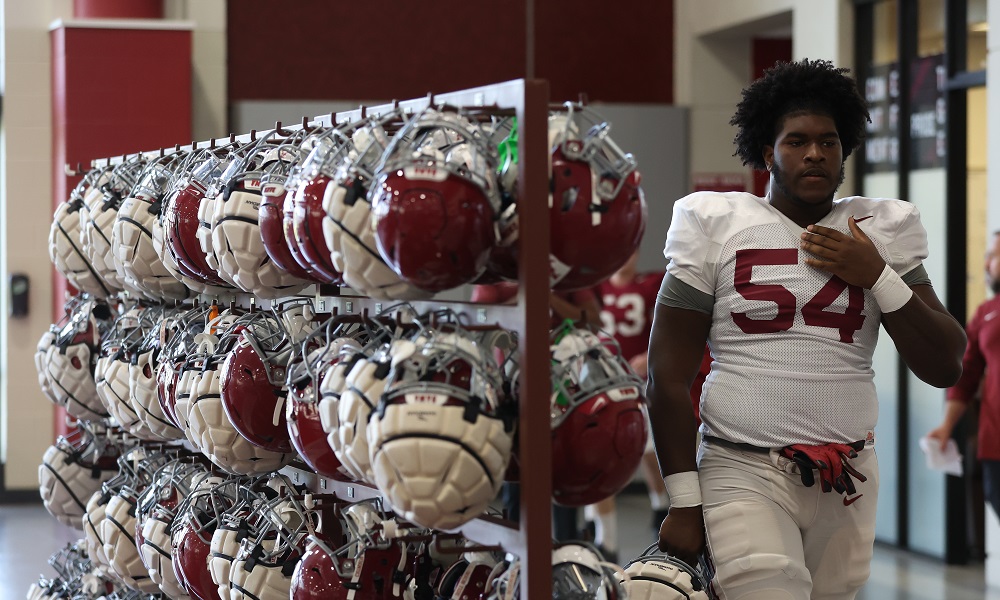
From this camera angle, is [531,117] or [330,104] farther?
[330,104]

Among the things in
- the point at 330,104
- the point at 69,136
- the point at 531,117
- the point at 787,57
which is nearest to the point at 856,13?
the point at 787,57

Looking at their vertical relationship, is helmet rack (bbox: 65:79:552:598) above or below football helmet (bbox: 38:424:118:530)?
above

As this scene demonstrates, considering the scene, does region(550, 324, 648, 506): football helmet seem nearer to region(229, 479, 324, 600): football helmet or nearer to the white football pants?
the white football pants

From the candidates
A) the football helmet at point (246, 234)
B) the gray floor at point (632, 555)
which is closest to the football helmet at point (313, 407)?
the football helmet at point (246, 234)

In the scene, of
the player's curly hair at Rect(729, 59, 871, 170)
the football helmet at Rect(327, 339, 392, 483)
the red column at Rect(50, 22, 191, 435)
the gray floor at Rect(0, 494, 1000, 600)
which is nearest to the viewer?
the football helmet at Rect(327, 339, 392, 483)

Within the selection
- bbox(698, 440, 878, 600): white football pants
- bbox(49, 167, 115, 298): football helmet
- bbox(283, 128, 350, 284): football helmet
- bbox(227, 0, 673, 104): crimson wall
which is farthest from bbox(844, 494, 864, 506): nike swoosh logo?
bbox(227, 0, 673, 104): crimson wall

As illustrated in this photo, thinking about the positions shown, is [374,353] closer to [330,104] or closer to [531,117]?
[531,117]

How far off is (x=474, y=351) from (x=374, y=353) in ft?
0.69

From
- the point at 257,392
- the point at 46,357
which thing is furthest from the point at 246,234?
the point at 46,357

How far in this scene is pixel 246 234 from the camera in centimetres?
259

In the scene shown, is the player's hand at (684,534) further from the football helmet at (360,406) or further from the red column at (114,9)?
the red column at (114,9)

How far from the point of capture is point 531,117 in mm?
2000

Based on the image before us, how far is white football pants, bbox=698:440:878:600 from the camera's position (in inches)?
98.6

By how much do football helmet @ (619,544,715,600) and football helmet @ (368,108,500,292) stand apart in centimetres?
75
